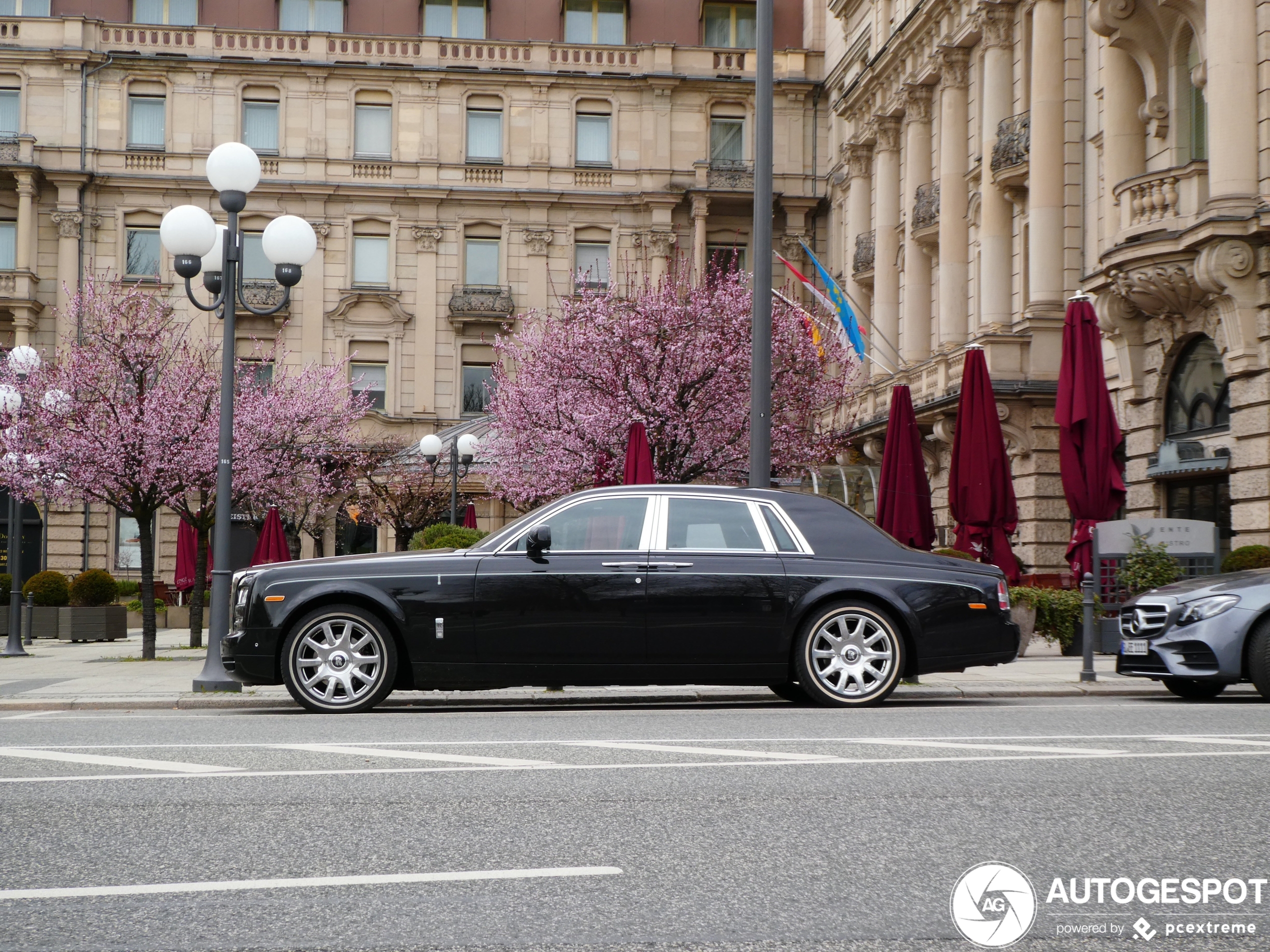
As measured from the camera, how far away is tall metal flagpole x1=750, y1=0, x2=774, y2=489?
550 inches

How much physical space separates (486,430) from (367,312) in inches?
537

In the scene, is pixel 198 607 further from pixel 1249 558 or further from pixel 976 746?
pixel 976 746

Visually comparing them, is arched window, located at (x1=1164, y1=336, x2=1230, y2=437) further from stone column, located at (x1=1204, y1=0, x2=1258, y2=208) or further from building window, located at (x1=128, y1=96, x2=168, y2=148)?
building window, located at (x1=128, y1=96, x2=168, y2=148)

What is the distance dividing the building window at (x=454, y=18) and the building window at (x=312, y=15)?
2858mm

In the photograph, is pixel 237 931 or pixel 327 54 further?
pixel 327 54

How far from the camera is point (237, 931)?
4.29m

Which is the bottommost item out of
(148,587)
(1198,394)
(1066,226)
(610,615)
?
(148,587)

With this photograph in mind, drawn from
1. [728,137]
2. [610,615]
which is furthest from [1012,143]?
[610,615]

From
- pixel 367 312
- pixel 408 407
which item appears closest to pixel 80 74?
pixel 367 312

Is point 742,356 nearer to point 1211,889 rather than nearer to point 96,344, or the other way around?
point 96,344

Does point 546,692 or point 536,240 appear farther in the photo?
point 536,240

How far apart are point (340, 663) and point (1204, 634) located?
21.0 feet

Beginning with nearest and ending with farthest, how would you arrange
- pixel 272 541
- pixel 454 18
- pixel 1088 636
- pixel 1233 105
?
1. pixel 1088 636
2. pixel 1233 105
3. pixel 272 541
4. pixel 454 18

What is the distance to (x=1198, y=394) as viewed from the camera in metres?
23.1
